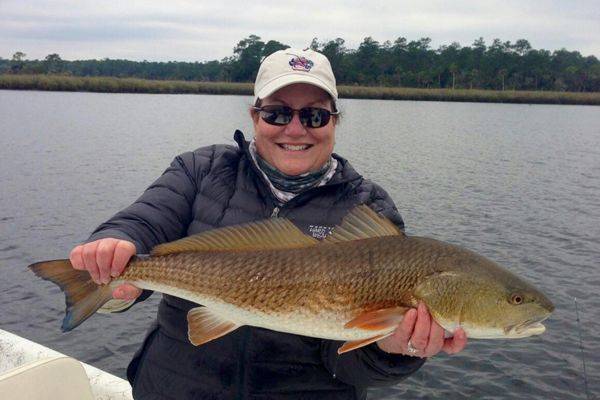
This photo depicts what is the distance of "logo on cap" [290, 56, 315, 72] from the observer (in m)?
3.47

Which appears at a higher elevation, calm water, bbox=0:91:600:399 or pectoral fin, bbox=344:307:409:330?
pectoral fin, bbox=344:307:409:330

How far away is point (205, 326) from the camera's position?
2932mm

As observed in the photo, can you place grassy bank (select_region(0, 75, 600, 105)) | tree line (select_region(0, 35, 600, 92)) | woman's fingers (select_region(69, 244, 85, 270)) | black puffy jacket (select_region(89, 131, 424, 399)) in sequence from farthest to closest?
tree line (select_region(0, 35, 600, 92))
grassy bank (select_region(0, 75, 600, 105))
black puffy jacket (select_region(89, 131, 424, 399))
woman's fingers (select_region(69, 244, 85, 270))

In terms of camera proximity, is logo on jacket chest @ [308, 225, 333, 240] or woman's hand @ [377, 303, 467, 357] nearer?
woman's hand @ [377, 303, 467, 357]

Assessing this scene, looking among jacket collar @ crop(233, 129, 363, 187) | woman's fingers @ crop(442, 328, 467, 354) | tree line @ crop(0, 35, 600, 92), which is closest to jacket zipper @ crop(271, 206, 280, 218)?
jacket collar @ crop(233, 129, 363, 187)

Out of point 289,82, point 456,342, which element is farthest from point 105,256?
point 456,342

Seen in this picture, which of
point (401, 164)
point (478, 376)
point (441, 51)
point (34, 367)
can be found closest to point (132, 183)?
point (401, 164)

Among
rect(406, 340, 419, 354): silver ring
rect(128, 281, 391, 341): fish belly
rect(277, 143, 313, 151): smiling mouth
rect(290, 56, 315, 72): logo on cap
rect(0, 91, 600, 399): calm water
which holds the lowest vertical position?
rect(0, 91, 600, 399): calm water

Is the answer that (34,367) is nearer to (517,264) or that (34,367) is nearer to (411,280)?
(411,280)

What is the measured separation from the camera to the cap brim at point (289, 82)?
3.39m

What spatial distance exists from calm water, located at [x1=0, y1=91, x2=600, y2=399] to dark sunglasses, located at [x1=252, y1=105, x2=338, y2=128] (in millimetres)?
665

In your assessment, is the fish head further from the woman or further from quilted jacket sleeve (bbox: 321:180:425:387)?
quilted jacket sleeve (bbox: 321:180:425:387)

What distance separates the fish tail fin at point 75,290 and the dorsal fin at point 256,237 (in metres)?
0.52

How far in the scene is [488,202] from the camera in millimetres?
17641
